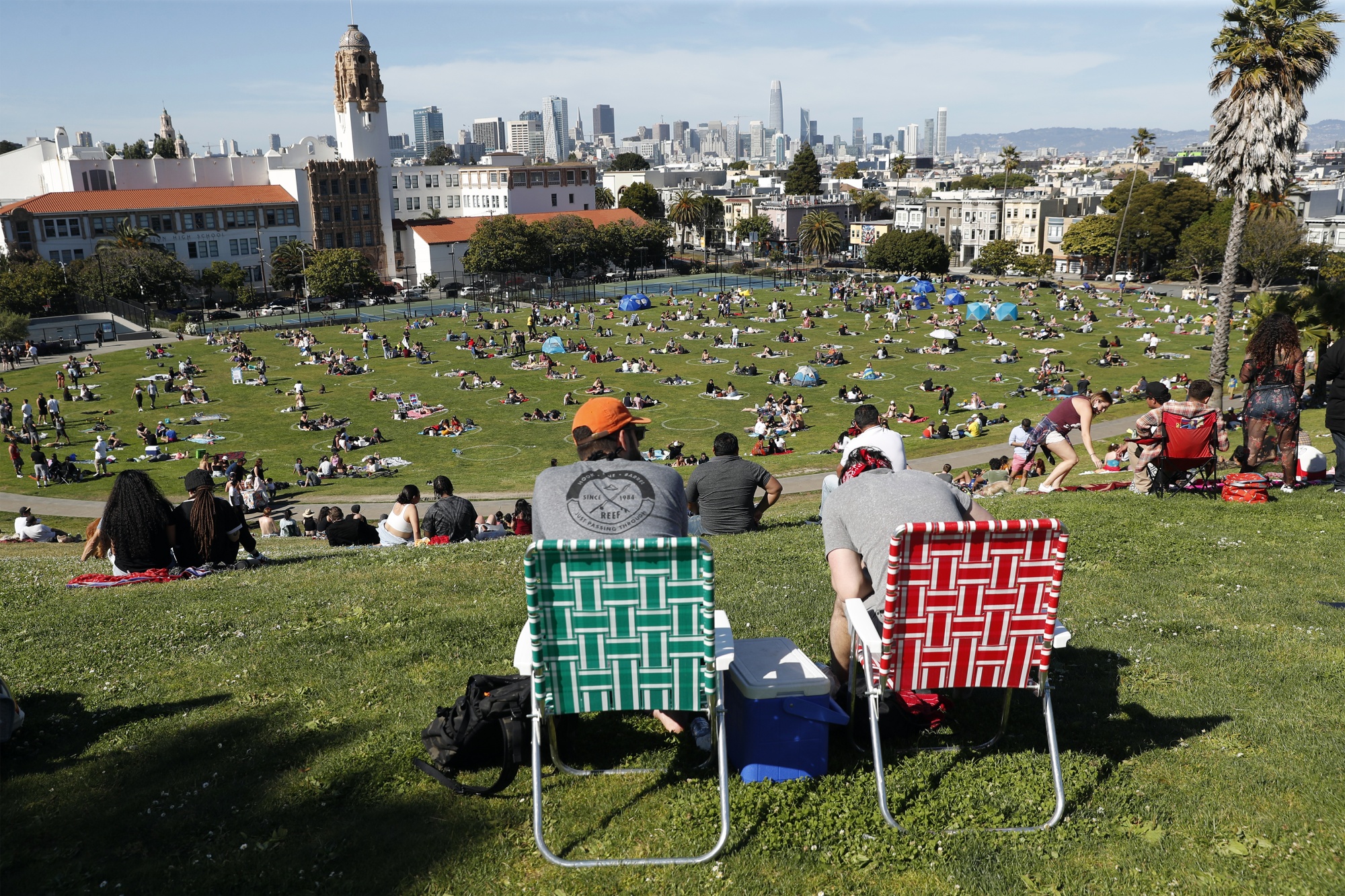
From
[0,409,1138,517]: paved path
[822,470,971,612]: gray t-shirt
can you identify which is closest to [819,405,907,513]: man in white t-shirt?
[822,470,971,612]: gray t-shirt

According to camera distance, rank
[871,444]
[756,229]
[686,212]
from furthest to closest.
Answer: [756,229]
[686,212]
[871,444]

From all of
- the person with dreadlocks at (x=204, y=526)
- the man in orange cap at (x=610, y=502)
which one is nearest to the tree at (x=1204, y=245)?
the person with dreadlocks at (x=204, y=526)

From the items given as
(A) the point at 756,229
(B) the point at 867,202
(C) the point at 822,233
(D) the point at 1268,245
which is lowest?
(D) the point at 1268,245

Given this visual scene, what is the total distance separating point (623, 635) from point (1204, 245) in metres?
88.6

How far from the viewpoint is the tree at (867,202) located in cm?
13575

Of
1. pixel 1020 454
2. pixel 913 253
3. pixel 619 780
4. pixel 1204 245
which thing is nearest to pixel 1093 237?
pixel 1204 245

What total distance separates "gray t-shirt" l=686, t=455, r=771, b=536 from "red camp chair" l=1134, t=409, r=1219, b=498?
4.55 meters

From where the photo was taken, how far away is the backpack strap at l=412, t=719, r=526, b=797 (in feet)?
15.3

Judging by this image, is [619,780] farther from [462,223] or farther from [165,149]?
[165,149]

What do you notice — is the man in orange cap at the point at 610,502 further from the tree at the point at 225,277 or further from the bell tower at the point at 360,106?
the bell tower at the point at 360,106

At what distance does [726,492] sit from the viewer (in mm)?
11086

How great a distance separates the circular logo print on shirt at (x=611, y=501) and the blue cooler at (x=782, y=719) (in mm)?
847

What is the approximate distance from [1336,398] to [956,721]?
792 cm

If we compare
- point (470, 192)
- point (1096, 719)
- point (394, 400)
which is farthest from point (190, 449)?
point (470, 192)
